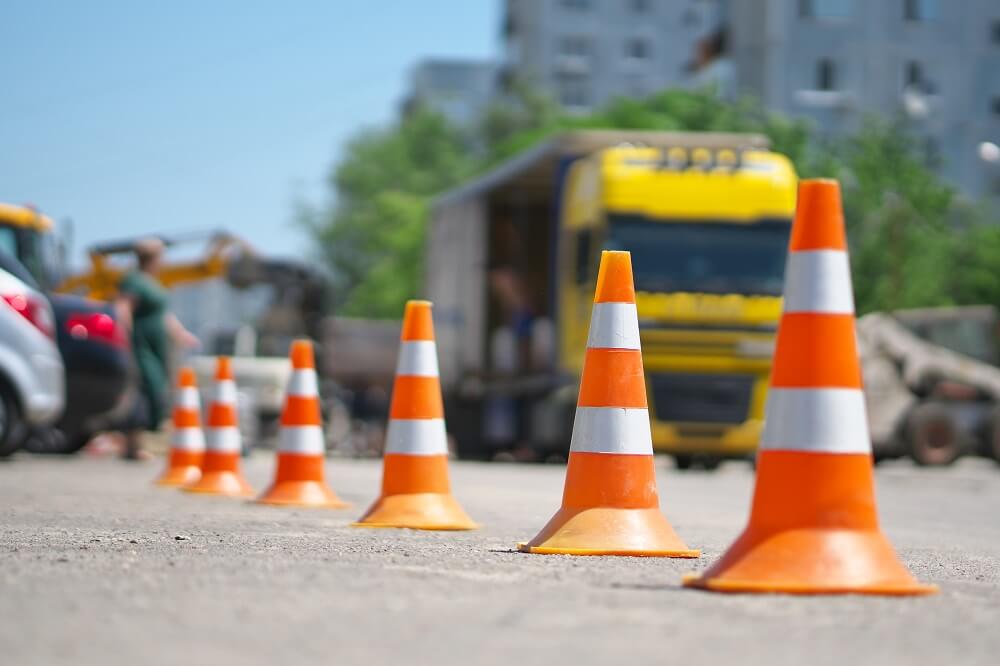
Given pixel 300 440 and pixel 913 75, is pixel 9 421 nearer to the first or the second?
pixel 300 440

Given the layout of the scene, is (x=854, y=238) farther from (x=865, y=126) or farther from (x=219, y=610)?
(x=219, y=610)

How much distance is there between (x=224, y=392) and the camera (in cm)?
1275

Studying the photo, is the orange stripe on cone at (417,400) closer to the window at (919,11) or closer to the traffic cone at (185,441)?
the traffic cone at (185,441)

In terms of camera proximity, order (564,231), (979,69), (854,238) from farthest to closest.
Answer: (979,69), (854,238), (564,231)

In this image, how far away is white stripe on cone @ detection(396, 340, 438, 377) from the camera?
894cm

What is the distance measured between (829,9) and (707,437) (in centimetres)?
4556

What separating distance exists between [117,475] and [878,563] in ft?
33.9

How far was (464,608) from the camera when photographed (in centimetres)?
509

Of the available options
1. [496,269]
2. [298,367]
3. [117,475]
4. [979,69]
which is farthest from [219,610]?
[979,69]

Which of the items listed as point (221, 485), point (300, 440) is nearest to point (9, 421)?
point (221, 485)

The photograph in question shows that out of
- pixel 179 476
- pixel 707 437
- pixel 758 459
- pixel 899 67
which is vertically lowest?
pixel 707 437

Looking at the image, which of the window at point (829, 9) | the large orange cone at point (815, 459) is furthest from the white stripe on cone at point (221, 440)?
the window at point (829, 9)

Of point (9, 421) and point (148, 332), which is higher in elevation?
point (148, 332)

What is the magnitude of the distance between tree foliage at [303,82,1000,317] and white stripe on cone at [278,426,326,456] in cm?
3581
